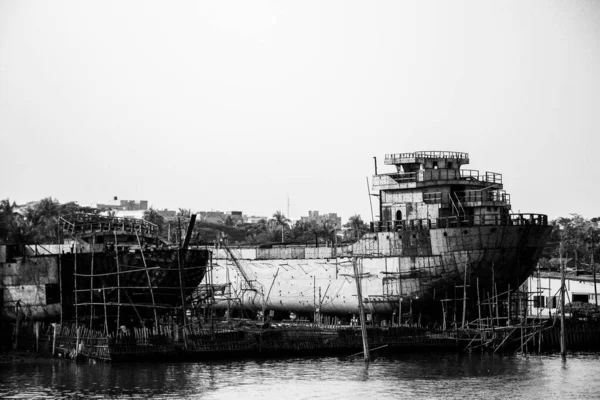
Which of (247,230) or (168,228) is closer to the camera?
(168,228)

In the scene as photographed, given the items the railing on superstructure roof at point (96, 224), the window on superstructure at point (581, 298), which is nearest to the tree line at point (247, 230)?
the window on superstructure at point (581, 298)

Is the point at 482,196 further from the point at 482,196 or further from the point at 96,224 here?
the point at 96,224

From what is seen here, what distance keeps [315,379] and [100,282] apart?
619 inches

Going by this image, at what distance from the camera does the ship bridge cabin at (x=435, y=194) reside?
78875mm

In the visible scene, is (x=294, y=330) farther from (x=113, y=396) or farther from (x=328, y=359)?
(x=113, y=396)

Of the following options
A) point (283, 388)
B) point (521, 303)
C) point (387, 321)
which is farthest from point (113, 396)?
point (521, 303)

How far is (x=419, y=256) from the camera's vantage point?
77.9 m

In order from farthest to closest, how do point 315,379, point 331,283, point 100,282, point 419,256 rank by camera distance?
1. point 331,283
2. point 419,256
3. point 100,282
4. point 315,379

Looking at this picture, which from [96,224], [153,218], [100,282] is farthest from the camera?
[153,218]

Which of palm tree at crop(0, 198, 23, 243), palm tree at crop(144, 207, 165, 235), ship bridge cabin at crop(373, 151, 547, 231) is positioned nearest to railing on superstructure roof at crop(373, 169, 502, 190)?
ship bridge cabin at crop(373, 151, 547, 231)

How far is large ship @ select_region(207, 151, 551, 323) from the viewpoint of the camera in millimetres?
76125

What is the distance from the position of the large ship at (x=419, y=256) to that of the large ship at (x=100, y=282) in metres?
4.18

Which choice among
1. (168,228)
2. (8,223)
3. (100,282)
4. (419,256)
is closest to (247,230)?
(8,223)

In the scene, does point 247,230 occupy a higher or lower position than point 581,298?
higher
